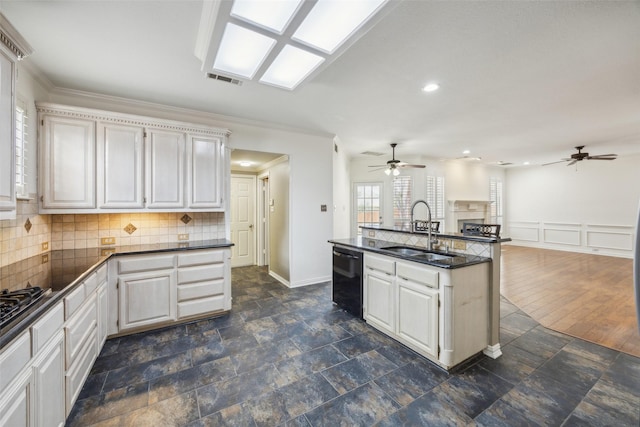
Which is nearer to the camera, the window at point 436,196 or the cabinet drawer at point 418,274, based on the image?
the cabinet drawer at point 418,274

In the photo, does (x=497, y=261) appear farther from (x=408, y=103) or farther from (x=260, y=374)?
(x=260, y=374)

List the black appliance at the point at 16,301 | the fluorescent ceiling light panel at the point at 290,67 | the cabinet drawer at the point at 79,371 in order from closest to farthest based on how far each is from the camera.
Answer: the black appliance at the point at 16,301, the cabinet drawer at the point at 79,371, the fluorescent ceiling light panel at the point at 290,67

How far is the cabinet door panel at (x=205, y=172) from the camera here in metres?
3.20

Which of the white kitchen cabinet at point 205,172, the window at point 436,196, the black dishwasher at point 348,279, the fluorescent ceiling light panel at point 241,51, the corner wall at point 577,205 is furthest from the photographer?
the window at point 436,196

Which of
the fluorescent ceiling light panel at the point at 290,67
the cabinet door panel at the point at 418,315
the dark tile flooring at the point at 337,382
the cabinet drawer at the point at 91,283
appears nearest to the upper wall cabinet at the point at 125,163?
the cabinet drawer at the point at 91,283

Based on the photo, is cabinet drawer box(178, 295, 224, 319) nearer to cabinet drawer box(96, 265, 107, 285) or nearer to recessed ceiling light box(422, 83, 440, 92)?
cabinet drawer box(96, 265, 107, 285)

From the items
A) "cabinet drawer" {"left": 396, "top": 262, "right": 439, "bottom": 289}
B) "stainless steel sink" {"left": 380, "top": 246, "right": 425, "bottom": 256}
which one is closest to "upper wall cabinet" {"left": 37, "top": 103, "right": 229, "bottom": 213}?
"stainless steel sink" {"left": 380, "top": 246, "right": 425, "bottom": 256}

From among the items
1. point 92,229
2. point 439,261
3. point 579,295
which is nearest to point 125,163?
point 92,229

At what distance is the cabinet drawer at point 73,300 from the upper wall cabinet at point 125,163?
1.23 metres

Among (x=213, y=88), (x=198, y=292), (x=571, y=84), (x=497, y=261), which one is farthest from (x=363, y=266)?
(x=571, y=84)

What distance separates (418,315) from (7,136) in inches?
124

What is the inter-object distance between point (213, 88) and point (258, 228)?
3435 millimetres

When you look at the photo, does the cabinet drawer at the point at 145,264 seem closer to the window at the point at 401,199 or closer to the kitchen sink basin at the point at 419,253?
the kitchen sink basin at the point at 419,253

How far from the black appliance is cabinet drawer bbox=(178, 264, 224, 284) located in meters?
1.45
